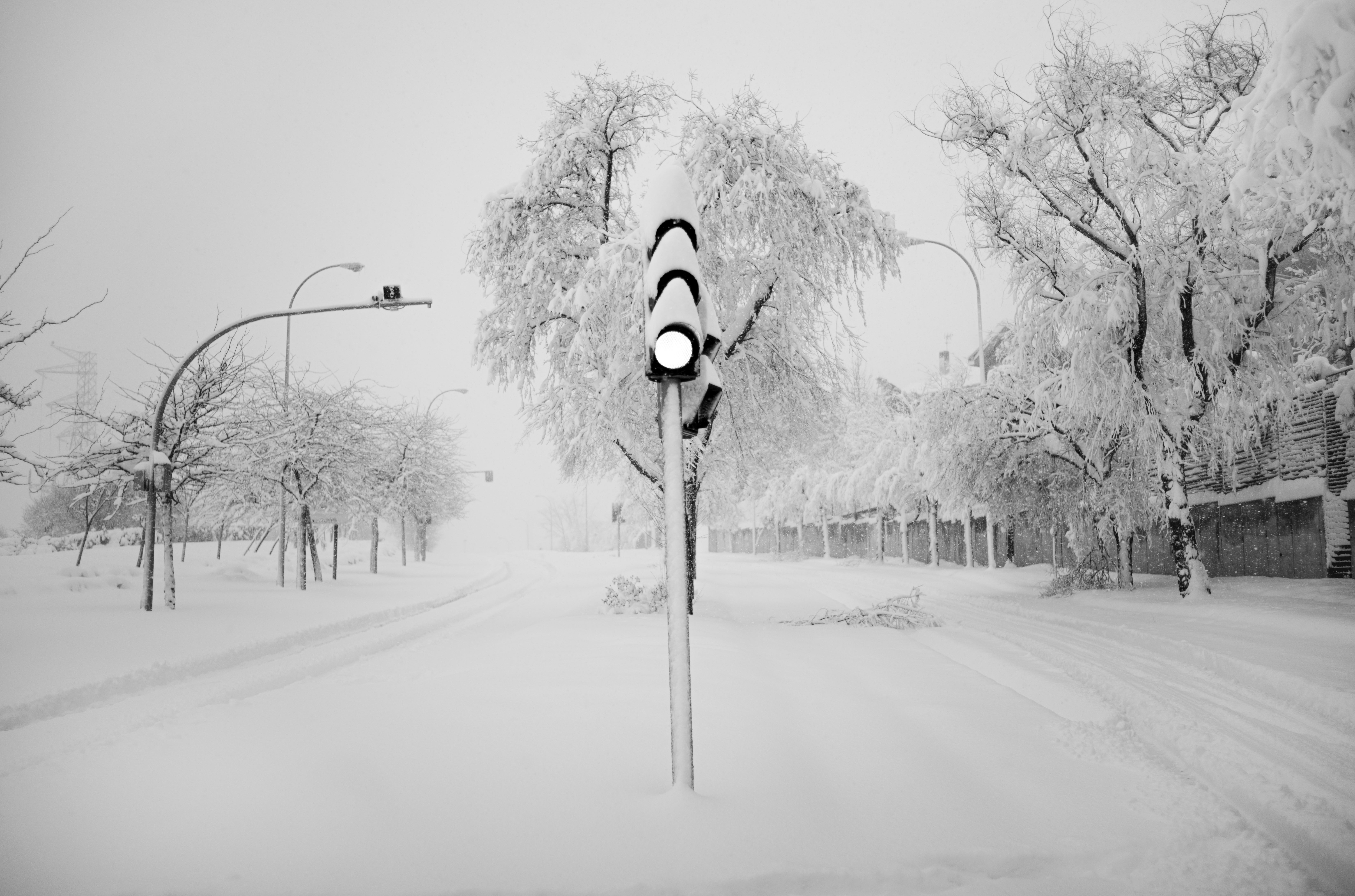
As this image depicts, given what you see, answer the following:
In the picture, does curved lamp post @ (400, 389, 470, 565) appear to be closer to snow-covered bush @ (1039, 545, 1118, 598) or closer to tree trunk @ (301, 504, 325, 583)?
tree trunk @ (301, 504, 325, 583)

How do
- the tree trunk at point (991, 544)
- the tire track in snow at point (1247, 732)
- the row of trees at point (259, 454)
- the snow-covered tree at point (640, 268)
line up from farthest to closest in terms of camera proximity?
1. the tree trunk at point (991, 544)
2. the row of trees at point (259, 454)
3. the snow-covered tree at point (640, 268)
4. the tire track in snow at point (1247, 732)

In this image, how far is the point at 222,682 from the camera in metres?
8.94

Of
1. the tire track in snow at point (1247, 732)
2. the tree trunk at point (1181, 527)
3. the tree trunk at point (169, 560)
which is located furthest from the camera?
the tree trunk at point (169, 560)

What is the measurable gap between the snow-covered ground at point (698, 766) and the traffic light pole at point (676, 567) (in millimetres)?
439

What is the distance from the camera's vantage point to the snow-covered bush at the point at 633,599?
530 inches

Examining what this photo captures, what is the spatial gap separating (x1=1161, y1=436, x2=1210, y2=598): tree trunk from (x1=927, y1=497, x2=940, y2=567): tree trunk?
17.6 meters

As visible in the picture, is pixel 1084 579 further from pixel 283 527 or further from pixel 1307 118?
pixel 283 527

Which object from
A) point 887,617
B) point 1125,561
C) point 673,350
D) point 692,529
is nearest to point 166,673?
point 673,350

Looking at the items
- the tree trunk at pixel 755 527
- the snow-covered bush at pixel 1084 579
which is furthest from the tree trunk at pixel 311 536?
the tree trunk at pixel 755 527

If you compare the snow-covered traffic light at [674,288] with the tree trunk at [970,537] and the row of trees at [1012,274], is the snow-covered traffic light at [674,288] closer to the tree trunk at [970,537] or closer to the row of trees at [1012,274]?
the row of trees at [1012,274]

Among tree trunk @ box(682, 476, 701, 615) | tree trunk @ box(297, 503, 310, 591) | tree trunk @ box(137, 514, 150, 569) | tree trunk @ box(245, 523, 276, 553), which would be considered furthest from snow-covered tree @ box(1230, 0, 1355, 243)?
tree trunk @ box(245, 523, 276, 553)

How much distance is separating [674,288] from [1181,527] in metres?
15.5

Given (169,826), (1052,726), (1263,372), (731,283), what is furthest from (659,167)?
(1263,372)

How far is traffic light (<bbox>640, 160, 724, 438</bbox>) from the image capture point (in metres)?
3.77
